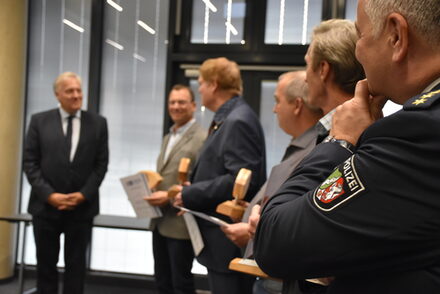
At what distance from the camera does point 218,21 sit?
412 cm

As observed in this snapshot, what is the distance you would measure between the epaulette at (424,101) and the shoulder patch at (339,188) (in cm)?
11

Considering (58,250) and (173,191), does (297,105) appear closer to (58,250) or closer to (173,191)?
(173,191)

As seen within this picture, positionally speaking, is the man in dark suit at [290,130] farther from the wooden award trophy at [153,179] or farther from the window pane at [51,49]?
the window pane at [51,49]

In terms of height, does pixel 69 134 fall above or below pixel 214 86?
below

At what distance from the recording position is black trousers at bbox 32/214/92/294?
319 cm

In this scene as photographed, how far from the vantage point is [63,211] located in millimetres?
3182

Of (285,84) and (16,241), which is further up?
(285,84)

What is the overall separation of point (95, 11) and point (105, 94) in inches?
29.4

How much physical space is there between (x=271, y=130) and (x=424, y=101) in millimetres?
3469

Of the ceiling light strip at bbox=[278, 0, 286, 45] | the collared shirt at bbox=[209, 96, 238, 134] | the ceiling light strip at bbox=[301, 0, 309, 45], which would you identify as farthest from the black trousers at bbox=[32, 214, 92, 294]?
the ceiling light strip at bbox=[301, 0, 309, 45]

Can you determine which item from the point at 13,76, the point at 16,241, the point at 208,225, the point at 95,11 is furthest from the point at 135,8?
the point at 208,225

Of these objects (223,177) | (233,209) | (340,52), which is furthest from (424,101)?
(223,177)

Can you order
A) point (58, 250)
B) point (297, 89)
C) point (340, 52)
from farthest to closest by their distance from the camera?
point (58, 250)
point (297, 89)
point (340, 52)

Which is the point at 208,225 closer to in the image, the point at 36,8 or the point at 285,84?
the point at 285,84
